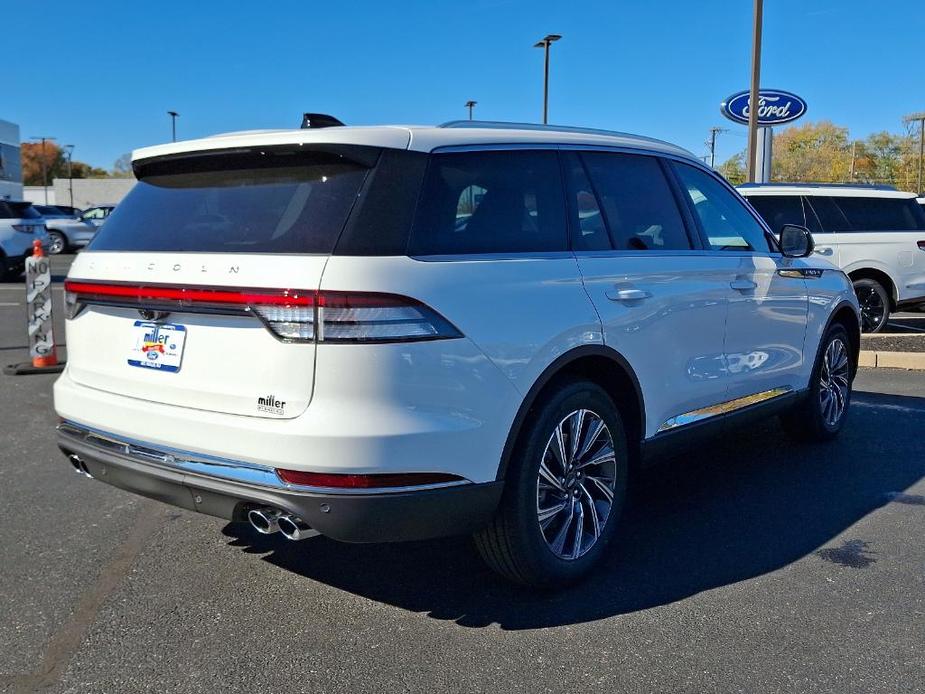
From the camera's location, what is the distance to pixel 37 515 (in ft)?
14.5

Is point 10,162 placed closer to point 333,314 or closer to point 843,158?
point 333,314

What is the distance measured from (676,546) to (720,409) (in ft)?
2.67

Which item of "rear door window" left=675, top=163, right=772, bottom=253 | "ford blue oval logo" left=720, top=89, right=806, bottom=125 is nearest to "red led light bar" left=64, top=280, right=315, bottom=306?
"rear door window" left=675, top=163, right=772, bottom=253

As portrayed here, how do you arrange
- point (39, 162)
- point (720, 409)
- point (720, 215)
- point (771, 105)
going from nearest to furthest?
point (720, 409), point (720, 215), point (771, 105), point (39, 162)

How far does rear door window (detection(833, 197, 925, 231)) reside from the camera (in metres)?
11.1

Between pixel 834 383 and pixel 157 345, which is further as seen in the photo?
pixel 834 383

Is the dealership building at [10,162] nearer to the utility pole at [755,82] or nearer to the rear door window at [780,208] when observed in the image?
the utility pole at [755,82]

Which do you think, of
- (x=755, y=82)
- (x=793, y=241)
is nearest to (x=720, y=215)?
(x=793, y=241)

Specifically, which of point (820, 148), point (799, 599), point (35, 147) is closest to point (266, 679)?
point (799, 599)

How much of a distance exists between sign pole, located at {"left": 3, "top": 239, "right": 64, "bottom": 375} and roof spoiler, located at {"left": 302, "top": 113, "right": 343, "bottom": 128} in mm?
5915

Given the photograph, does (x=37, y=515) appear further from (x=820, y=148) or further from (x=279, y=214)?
(x=820, y=148)

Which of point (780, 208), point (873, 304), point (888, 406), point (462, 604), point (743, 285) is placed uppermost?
point (780, 208)

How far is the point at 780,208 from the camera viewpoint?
36.2 feet

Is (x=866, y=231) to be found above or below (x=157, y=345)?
above
